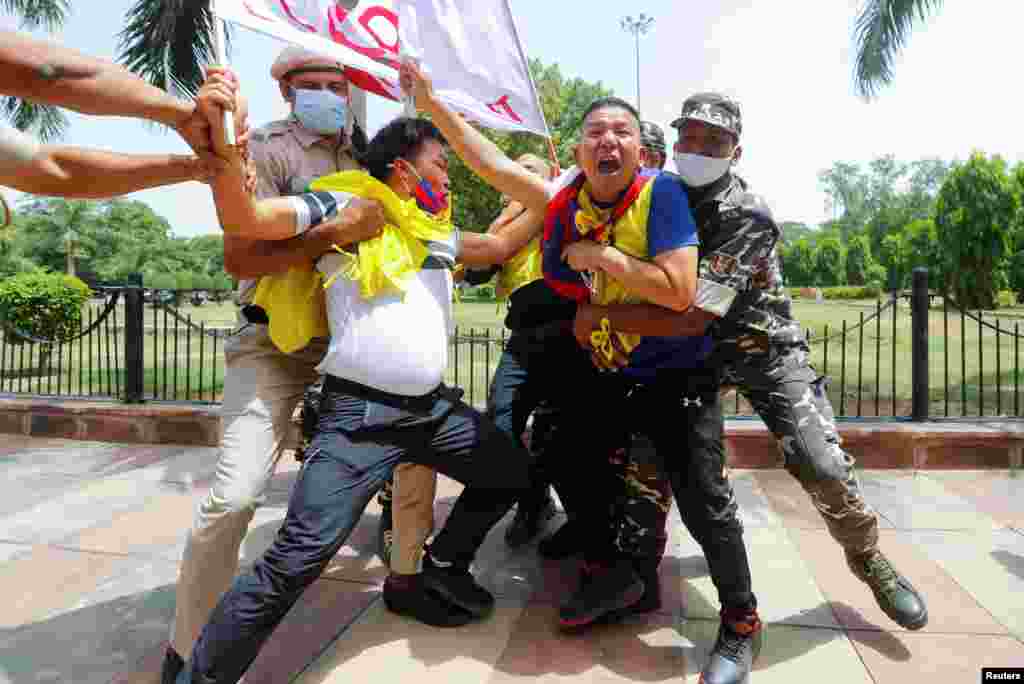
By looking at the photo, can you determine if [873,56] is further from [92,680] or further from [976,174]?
[976,174]

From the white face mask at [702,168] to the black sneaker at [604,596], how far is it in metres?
1.53

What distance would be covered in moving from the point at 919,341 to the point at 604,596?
4.11m

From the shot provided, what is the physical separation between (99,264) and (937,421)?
96515mm

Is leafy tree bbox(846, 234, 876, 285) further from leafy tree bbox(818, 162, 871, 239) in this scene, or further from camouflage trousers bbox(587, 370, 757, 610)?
camouflage trousers bbox(587, 370, 757, 610)

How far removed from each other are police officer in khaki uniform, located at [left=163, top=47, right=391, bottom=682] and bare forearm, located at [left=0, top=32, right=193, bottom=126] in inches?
29.1

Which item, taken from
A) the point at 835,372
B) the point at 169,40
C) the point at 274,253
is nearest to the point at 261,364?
the point at 274,253

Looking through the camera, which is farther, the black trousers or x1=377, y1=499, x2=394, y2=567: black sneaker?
x1=377, y1=499, x2=394, y2=567: black sneaker

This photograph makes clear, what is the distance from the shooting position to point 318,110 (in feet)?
9.91

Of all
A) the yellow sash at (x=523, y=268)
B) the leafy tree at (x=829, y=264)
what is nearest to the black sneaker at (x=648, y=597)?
the yellow sash at (x=523, y=268)

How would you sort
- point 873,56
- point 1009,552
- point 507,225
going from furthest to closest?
point 873,56, point 1009,552, point 507,225

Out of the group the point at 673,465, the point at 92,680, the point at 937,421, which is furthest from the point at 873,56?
the point at 92,680

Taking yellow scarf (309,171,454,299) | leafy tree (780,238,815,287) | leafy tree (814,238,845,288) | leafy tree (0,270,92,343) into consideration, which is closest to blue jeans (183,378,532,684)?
yellow scarf (309,171,454,299)

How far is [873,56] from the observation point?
28.9ft

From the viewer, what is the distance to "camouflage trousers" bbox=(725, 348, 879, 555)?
112 inches
